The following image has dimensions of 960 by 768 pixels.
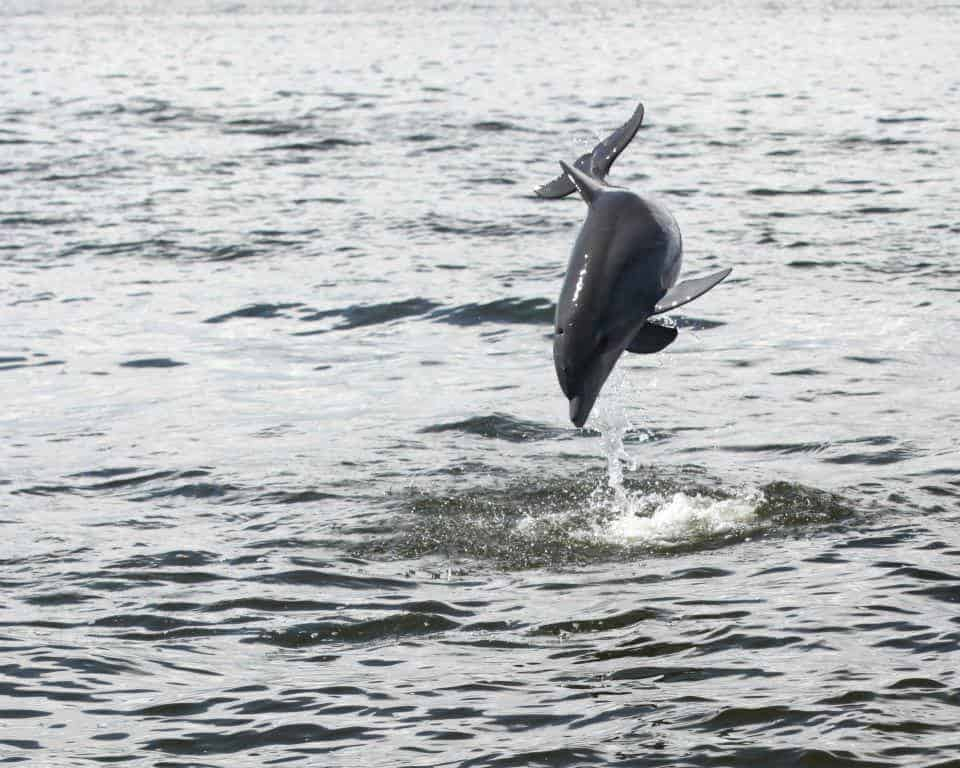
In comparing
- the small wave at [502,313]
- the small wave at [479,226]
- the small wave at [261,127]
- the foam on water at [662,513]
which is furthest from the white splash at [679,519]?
the small wave at [261,127]

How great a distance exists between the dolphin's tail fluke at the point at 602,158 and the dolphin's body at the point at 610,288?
0.81m

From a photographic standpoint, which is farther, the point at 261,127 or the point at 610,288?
the point at 261,127

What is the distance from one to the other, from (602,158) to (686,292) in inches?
59.2

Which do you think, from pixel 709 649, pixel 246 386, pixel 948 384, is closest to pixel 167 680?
pixel 709 649

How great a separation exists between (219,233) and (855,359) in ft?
33.1

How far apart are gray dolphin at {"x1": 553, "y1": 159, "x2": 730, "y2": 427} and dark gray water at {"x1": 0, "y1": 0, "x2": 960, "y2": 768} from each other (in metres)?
1.52

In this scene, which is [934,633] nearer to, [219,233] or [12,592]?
[12,592]

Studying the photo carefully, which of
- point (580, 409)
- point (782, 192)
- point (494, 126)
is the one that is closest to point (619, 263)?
point (580, 409)

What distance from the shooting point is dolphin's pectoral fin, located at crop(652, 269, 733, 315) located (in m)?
8.66

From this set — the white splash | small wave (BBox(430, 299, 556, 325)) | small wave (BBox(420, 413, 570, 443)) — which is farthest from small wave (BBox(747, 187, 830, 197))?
the white splash

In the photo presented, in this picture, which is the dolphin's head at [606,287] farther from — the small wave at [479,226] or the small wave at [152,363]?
the small wave at [479,226]

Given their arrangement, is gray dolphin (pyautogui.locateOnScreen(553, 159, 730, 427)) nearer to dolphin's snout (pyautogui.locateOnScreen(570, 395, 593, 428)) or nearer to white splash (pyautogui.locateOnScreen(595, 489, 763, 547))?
dolphin's snout (pyautogui.locateOnScreen(570, 395, 593, 428))

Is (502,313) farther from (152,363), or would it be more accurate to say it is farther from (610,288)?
(610,288)

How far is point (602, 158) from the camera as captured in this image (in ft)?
32.6
